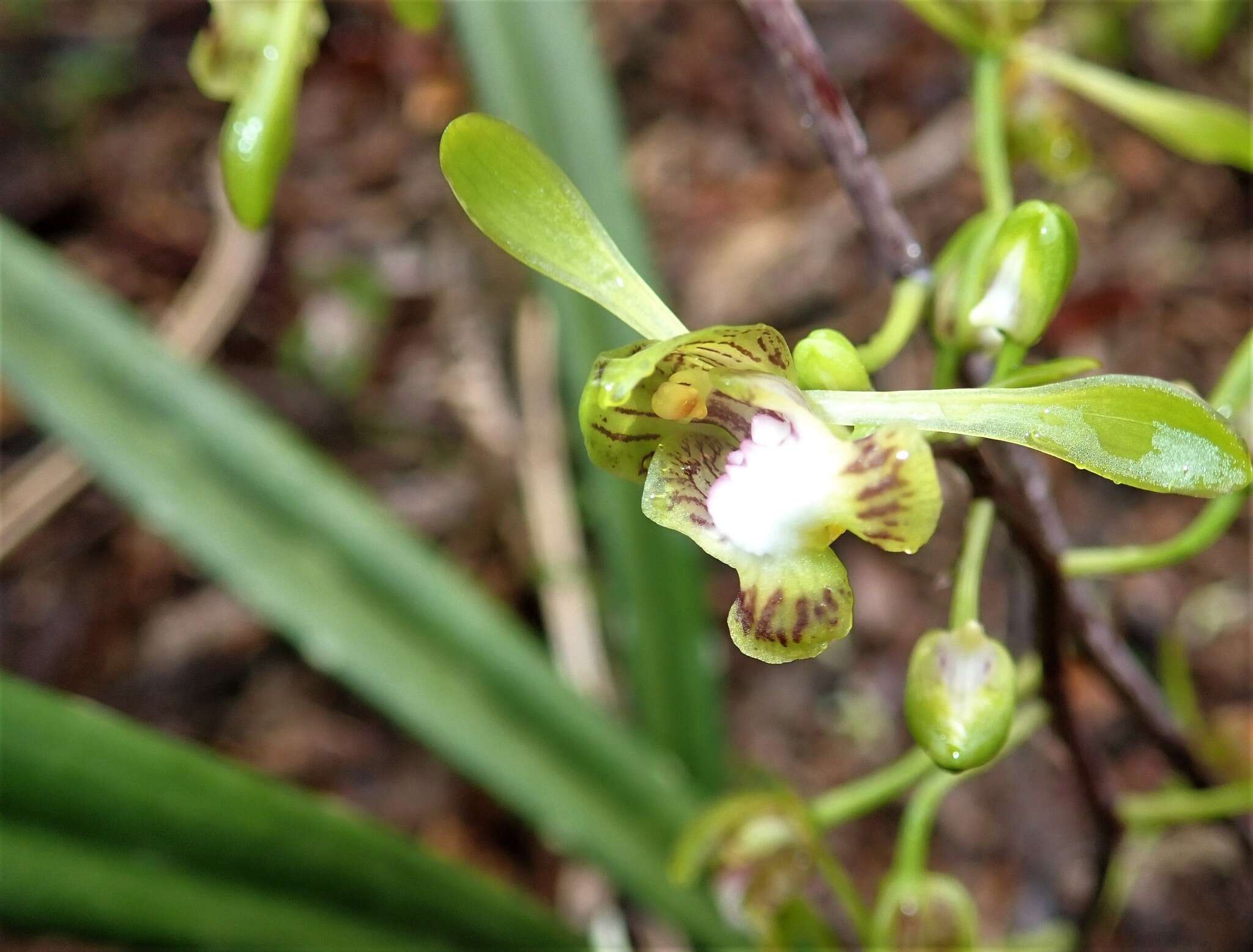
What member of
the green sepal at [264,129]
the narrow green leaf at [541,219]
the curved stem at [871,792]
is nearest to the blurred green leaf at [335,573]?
the curved stem at [871,792]

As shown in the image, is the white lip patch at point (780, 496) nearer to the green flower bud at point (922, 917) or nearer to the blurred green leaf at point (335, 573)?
the green flower bud at point (922, 917)

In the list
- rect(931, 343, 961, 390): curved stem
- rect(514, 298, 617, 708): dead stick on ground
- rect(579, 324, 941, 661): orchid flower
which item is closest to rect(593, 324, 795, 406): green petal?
rect(579, 324, 941, 661): orchid flower

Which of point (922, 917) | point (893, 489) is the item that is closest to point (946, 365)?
point (893, 489)

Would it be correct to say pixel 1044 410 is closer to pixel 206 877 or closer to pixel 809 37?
pixel 809 37

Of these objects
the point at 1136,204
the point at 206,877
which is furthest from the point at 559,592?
the point at 1136,204

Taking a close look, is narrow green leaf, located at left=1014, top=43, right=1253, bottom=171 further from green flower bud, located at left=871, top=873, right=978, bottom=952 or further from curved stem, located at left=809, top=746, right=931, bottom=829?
green flower bud, located at left=871, top=873, right=978, bottom=952

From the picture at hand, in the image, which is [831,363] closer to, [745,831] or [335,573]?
[745,831]
